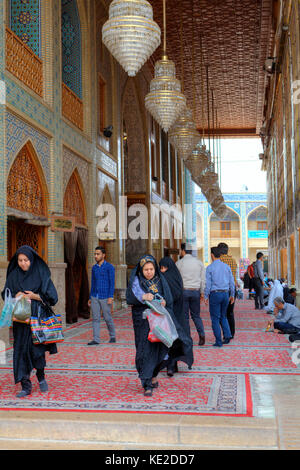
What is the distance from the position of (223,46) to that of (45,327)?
33.7ft

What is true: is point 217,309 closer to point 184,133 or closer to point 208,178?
point 184,133

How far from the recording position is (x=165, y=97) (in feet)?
19.5

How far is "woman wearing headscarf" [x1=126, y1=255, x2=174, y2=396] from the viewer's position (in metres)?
3.38

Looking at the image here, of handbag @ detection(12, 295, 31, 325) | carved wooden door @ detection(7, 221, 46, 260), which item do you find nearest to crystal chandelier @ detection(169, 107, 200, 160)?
carved wooden door @ detection(7, 221, 46, 260)

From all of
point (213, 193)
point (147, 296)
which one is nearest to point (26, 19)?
point (147, 296)

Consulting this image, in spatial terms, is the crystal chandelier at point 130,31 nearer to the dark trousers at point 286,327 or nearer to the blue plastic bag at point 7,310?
the blue plastic bag at point 7,310

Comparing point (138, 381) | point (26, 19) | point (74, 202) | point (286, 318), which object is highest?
point (26, 19)

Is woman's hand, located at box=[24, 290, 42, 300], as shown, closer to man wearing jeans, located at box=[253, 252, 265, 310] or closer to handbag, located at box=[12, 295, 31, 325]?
handbag, located at box=[12, 295, 31, 325]

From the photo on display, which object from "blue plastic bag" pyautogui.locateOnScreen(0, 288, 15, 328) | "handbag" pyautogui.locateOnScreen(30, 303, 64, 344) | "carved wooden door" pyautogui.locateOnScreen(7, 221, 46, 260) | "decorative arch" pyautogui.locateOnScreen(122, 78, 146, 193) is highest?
"decorative arch" pyautogui.locateOnScreen(122, 78, 146, 193)

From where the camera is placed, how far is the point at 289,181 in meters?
10.3

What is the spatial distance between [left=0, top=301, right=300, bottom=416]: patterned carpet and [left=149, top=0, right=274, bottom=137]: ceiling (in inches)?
185

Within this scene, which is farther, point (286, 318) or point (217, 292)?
point (286, 318)
